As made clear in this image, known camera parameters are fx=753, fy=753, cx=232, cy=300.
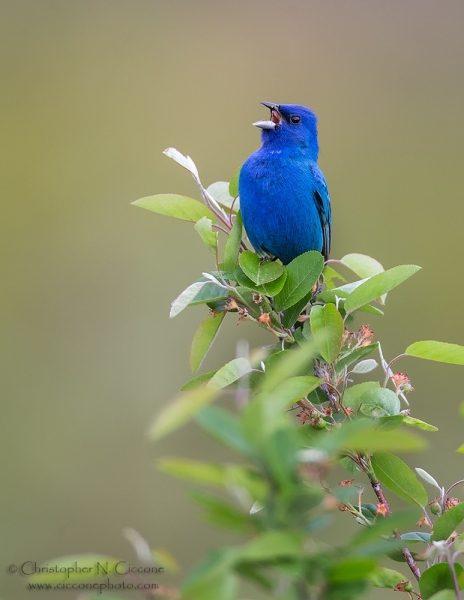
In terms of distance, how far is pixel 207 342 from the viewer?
1884 mm

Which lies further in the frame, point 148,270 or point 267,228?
point 148,270

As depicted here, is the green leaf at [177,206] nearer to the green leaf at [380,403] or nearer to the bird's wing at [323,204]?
the green leaf at [380,403]

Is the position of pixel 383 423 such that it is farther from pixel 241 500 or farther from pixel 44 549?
pixel 44 549

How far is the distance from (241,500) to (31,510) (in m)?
4.35

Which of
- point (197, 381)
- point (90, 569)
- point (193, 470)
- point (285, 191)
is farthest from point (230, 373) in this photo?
point (285, 191)

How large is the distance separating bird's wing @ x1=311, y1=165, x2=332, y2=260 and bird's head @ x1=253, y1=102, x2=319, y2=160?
0.12 metres

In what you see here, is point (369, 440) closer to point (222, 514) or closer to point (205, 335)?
point (222, 514)

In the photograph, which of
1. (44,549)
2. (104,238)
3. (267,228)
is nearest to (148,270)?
(104,238)

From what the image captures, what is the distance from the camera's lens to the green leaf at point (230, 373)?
148cm

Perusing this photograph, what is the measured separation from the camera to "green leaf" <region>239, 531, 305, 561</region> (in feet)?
2.00

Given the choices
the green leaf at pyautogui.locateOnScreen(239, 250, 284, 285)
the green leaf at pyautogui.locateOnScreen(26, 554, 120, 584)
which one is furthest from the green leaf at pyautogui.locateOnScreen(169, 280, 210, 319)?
the green leaf at pyautogui.locateOnScreen(26, 554, 120, 584)

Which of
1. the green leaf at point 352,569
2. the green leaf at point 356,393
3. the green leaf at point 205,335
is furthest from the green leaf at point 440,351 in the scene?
the green leaf at point 352,569

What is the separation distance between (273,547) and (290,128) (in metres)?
2.75

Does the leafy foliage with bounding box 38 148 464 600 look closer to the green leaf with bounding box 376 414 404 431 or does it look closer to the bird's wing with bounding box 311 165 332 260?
the green leaf with bounding box 376 414 404 431
